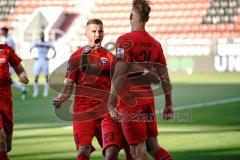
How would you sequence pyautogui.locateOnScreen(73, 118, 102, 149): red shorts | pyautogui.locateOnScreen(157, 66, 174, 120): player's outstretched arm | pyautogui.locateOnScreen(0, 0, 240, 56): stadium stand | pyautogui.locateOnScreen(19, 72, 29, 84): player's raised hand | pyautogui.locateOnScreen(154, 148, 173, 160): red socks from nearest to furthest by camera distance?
pyautogui.locateOnScreen(157, 66, 174, 120): player's outstretched arm → pyautogui.locateOnScreen(154, 148, 173, 160): red socks → pyautogui.locateOnScreen(73, 118, 102, 149): red shorts → pyautogui.locateOnScreen(19, 72, 29, 84): player's raised hand → pyautogui.locateOnScreen(0, 0, 240, 56): stadium stand

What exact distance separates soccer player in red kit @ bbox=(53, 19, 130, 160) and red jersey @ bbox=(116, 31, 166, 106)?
104 centimetres

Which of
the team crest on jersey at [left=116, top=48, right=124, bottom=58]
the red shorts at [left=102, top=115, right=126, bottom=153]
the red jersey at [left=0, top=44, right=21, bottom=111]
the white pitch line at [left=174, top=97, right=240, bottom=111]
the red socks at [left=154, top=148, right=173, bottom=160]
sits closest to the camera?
the team crest on jersey at [left=116, top=48, right=124, bottom=58]

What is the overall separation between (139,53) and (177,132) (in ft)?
25.7

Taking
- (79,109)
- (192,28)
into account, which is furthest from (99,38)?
(192,28)

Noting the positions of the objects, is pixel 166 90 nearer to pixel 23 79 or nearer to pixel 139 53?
pixel 139 53

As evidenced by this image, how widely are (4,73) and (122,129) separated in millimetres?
2744

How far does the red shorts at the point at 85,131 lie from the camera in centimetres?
869

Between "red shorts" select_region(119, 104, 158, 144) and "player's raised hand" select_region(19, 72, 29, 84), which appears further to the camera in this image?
"player's raised hand" select_region(19, 72, 29, 84)

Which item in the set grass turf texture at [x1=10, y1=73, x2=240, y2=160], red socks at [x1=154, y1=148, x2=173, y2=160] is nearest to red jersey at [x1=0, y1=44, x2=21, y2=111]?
grass turf texture at [x1=10, y1=73, x2=240, y2=160]

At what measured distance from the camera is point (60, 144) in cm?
1356

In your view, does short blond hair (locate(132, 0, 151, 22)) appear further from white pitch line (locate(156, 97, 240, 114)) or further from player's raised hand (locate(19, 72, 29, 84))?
white pitch line (locate(156, 97, 240, 114))

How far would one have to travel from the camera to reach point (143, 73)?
310 inches

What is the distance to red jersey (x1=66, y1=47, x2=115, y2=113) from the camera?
878 centimetres

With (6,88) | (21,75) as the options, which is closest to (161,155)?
(21,75)
